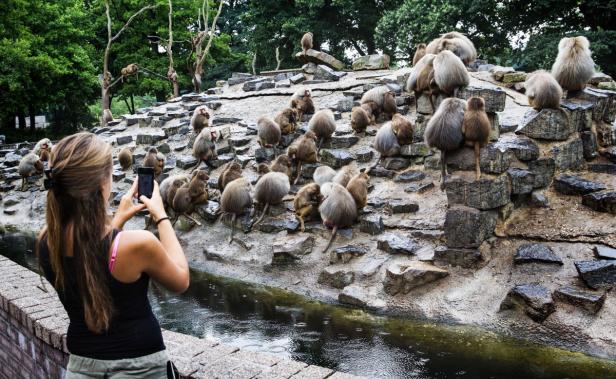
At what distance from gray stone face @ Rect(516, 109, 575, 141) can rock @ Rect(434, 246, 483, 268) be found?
2.21m

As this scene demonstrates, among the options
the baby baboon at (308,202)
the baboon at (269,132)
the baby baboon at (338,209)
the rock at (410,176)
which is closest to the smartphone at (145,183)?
the baby baboon at (338,209)

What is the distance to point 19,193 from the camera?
14.2 metres

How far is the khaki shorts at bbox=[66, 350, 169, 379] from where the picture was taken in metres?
2.08

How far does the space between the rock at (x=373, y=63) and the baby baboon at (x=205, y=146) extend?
702 centimetres

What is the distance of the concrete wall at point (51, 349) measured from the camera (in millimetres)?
2891

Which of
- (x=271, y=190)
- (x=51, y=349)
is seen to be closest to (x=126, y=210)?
(x=51, y=349)

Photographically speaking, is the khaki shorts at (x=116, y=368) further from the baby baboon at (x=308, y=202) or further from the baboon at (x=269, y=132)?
the baboon at (x=269, y=132)

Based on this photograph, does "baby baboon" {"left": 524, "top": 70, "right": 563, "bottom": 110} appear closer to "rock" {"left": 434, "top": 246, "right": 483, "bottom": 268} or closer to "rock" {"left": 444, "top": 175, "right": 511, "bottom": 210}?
"rock" {"left": 444, "top": 175, "right": 511, "bottom": 210}

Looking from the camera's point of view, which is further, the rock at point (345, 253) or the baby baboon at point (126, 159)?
the baby baboon at point (126, 159)

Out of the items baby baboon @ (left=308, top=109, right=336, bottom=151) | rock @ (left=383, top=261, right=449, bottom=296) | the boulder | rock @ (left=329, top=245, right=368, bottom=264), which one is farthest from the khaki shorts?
baby baboon @ (left=308, top=109, right=336, bottom=151)

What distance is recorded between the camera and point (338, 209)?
7984mm

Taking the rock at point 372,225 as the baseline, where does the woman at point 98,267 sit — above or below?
above

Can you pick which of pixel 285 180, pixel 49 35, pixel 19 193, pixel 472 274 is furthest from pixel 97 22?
pixel 472 274

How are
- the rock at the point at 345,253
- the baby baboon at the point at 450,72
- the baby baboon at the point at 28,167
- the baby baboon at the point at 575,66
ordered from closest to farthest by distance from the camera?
the rock at the point at 345,253 < the baby baboon at the point at 575,66 < the baby baboon at the point at 450,72 < the baby baboon at the point at 28,167
